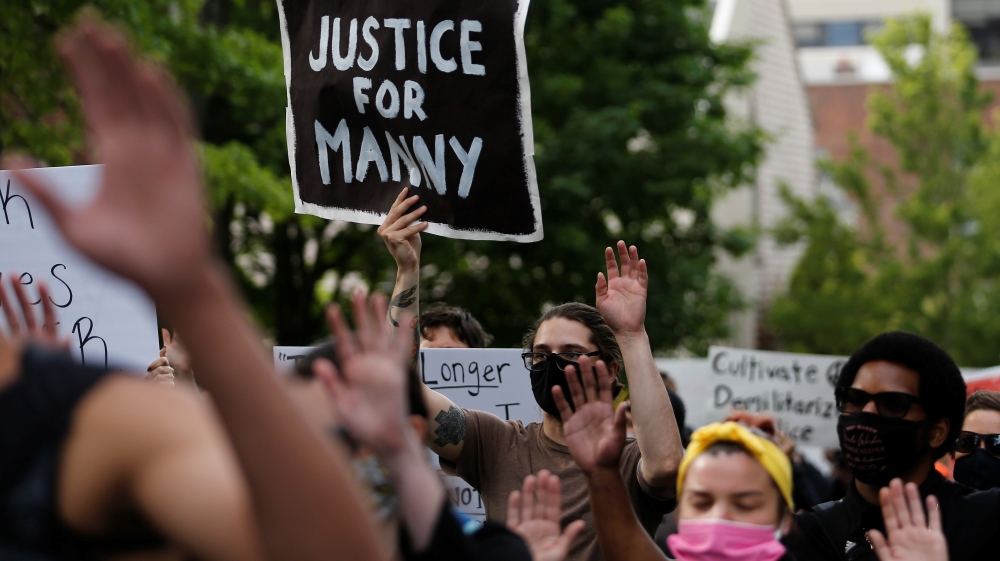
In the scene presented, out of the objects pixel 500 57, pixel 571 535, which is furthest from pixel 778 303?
pixel 571 535

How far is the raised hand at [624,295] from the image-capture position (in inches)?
131

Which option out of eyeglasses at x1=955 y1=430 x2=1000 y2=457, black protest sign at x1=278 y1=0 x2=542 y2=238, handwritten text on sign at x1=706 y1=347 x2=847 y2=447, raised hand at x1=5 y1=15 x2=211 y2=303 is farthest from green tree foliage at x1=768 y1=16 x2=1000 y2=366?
raised hand at x1=5 y1=15 x2=211 y2=303

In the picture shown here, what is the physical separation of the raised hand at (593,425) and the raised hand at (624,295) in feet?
2.64

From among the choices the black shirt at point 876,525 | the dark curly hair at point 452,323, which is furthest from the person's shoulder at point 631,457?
the dark curly hair at point 452,323

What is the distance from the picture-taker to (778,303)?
2498cm

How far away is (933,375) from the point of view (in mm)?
3320

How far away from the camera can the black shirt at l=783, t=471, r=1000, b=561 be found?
2.98m

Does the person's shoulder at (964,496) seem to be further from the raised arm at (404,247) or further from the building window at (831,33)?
the building window at (831,33)

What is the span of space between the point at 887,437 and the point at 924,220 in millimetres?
19925

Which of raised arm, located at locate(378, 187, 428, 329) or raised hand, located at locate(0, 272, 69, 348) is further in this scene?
raised arm, located at locate(378, 187, 428, 329)

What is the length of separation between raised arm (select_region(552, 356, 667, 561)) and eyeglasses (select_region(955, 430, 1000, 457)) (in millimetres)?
2155

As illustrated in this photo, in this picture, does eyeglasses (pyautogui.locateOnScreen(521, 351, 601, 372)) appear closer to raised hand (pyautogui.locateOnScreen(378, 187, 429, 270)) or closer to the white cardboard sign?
raised hand (pyautogui.locateOnScreen(378, 187, 429, 270))

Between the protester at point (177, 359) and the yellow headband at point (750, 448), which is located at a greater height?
the yellow headband at point (750, 448)

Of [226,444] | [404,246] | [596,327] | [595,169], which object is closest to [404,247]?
[404,246]
